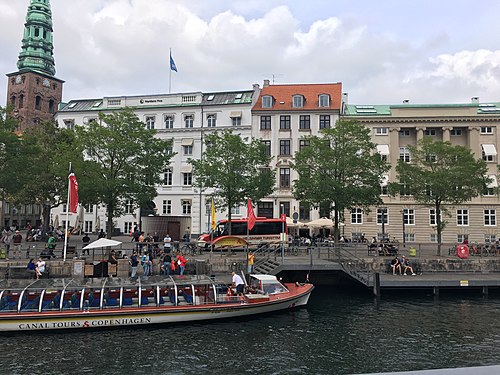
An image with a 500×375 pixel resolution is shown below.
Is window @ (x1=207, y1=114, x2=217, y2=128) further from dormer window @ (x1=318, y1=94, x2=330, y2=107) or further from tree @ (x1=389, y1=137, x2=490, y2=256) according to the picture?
tree @ (x1=389, y1=137, x2=490, y2=256)

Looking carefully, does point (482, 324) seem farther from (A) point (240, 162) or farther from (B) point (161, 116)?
(B) point (161, 116)

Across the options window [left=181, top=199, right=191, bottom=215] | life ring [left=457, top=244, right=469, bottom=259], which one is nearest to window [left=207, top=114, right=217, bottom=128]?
window [left=181, top=199, right=191, bottom=215]

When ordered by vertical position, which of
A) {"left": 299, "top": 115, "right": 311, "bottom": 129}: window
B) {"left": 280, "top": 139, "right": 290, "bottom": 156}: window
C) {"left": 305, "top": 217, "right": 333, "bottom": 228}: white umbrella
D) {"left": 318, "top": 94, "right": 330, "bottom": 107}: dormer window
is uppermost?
{"left": 318, "top": 94, "right": 330, "bottom": 107}: dormer window

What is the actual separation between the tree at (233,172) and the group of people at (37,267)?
1482cm

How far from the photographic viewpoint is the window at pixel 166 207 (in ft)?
182

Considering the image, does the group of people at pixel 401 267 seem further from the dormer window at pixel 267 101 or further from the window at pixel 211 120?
the window at pixel 211 120

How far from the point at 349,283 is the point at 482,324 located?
11859 mm

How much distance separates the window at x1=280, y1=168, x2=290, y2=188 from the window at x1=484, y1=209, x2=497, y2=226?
73.5ft

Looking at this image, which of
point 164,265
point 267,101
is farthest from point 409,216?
point 164,265

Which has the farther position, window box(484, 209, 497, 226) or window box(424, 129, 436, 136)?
window box(424, 129, 436, 136)

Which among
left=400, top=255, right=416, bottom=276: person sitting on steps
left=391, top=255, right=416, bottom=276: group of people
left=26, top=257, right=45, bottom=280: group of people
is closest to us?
left=26, top=257, right=45, bottom=280: group of people

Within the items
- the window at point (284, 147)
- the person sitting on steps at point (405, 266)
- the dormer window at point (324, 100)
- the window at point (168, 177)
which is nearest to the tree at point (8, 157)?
the window at point (168, 177)

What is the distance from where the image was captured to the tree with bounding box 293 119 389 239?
3516 centimetres

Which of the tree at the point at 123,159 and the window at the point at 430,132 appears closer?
the tree at the point at 123,159
